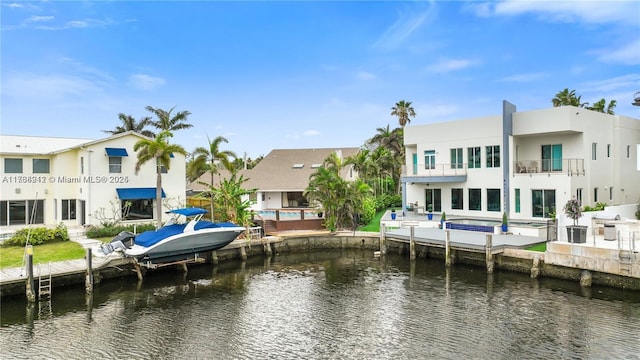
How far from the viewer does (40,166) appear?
2817 centimetres

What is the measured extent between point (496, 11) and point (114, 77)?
2574 centimetres

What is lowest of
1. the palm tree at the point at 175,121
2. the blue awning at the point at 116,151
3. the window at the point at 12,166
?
the window at the point at 12,166

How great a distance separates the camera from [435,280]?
2020 centimetres

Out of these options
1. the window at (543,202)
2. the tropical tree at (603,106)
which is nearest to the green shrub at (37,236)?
the window at (543,202)

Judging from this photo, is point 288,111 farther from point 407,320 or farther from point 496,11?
point 407,320

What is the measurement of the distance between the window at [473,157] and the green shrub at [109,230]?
2246 cm

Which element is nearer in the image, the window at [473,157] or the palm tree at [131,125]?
the window at [473,157]

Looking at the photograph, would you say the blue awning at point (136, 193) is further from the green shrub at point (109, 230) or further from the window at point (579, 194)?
the window at point (579, 194)

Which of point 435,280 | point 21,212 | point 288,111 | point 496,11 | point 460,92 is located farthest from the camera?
point 288,111

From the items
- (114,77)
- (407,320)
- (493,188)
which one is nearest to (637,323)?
(407,320)

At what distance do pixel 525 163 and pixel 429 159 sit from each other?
22.8ft

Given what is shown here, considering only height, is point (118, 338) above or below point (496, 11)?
below

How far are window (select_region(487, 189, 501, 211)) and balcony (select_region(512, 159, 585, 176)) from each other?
1794 millimetres

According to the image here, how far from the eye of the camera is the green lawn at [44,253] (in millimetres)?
19553
